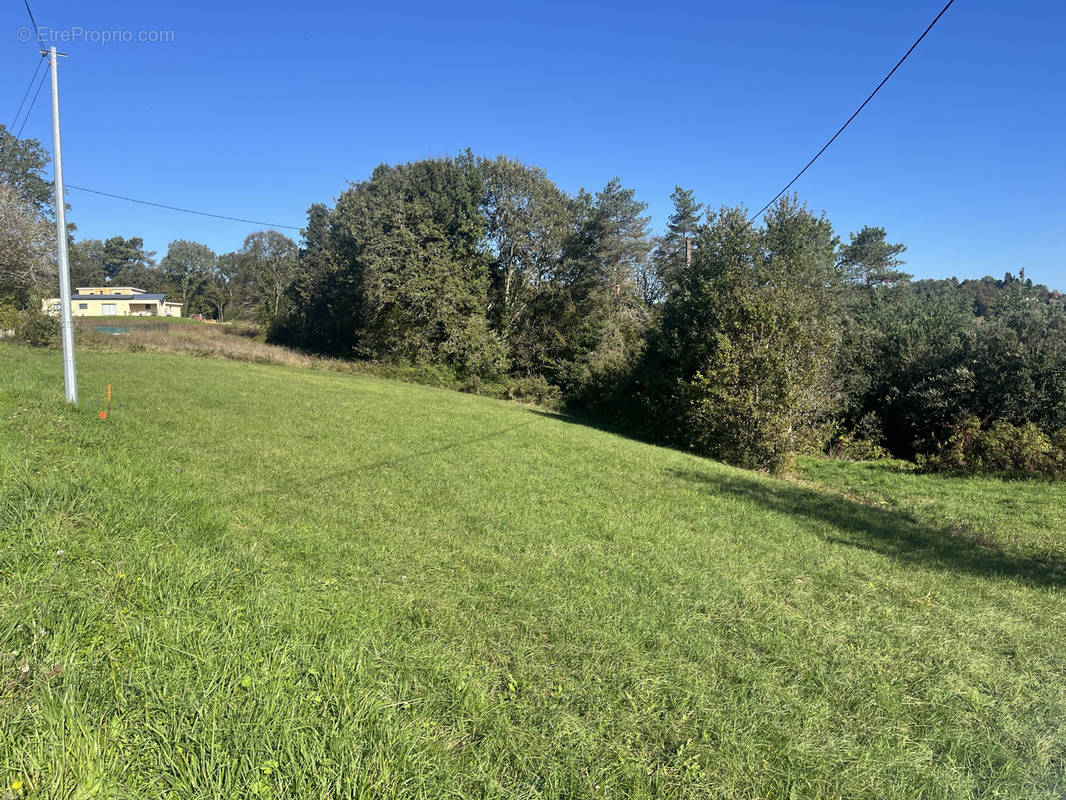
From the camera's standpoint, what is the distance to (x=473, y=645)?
3479 millimetres

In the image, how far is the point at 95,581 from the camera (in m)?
3.19

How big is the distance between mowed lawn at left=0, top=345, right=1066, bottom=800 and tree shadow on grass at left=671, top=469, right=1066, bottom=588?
0.42ft

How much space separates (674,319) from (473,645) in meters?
19.3

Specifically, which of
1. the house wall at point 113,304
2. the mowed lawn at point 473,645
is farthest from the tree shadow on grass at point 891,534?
the house wall at point 113,304

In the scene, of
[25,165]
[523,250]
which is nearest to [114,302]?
[25,165]

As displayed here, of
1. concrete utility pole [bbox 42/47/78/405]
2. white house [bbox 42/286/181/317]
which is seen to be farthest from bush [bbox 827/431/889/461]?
white house [bbox 42/286/181/317]

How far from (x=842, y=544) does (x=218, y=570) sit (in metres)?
7.00

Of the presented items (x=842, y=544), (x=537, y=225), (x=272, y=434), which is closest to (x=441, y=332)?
(x=537, y=225)

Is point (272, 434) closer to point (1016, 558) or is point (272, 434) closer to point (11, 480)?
point (11, 480)

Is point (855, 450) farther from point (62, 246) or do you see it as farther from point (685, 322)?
point (62, 246)

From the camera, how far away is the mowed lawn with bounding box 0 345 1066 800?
92.1 inches

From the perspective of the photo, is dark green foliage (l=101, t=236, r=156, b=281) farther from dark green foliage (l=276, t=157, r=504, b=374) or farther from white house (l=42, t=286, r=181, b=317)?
dark green foliage (l=276, t=157, r=504, b=374)

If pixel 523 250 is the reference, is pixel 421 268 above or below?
below

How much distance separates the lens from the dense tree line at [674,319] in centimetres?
1562
